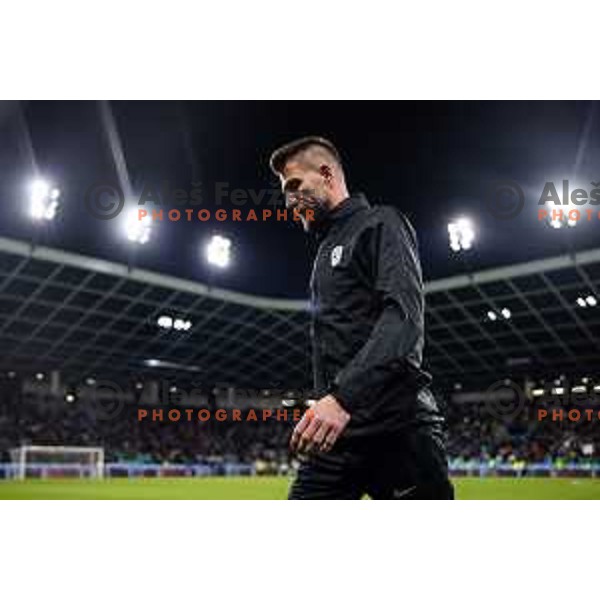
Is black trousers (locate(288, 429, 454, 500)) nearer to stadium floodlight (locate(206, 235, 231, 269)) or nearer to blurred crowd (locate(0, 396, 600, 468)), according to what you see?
stadium floodlight (locate(206, 235, 231, 269))

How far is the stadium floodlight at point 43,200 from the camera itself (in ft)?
63.7

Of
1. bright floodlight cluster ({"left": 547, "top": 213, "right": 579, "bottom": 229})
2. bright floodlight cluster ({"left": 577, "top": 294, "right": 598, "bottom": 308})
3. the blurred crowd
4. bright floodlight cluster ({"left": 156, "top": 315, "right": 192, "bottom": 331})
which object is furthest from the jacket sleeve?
bright floodlight cluster ({"left": 156, "top": 315, "right": 192, "bottom": 331})

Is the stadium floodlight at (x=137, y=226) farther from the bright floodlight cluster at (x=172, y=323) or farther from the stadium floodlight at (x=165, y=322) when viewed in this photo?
the bright floodlight cluster at (x=172, y=323)

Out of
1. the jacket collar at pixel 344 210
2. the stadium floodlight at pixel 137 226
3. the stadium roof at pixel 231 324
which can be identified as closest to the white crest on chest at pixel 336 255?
the jacket collar at pixel 344 210

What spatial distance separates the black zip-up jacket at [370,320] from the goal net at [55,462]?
24233 mm

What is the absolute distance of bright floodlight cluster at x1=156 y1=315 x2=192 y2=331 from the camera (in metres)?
31.7

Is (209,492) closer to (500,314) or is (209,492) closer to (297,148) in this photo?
(297,148)

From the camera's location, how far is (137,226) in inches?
967

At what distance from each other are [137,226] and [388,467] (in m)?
22.9

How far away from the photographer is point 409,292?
2254mm

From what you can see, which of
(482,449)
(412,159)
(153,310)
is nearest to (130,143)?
(412,159)

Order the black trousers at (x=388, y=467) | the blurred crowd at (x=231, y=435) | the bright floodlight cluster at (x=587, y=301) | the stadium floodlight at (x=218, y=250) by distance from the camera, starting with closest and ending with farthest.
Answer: the black trousers at (x=388, y=467) < the stadium floodlight at (x=218, y=250) < the bright floodlight cluster at (x=587, y=301) < the blurred crowd at (x=231, y=435)

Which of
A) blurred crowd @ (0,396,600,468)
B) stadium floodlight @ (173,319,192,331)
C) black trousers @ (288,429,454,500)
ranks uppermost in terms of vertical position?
stadium floodlight @ (173,319,192,331)
